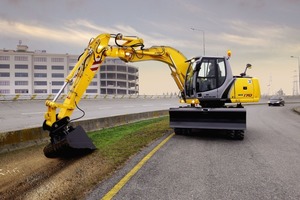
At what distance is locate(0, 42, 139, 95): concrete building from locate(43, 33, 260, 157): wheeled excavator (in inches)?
3670

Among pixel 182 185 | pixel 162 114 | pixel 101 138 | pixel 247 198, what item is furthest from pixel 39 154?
pixel 162 114

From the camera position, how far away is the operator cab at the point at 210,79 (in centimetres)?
1113

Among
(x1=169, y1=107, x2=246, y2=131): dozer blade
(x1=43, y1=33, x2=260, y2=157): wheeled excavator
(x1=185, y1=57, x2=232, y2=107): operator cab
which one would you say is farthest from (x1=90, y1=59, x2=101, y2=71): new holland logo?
(x1=185, y1=57, x2=232, y2=107): operator cab

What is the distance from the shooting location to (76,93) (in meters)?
8.27

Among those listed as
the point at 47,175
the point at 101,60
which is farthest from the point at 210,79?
the point at 47,175

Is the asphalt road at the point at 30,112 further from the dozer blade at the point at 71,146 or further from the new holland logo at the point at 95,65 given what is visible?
the dozer blade at the point at 71,146

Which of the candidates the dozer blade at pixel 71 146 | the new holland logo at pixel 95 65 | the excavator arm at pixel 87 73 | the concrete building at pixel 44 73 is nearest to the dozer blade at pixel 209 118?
the excavator arm at pixel 87 73

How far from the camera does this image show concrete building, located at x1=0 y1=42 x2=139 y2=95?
103125 millimetres

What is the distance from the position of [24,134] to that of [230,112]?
6.76m

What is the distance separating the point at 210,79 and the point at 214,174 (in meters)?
5.97

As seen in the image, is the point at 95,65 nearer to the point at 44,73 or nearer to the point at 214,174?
the point at 214,174

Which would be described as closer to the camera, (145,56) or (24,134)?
(24,134)

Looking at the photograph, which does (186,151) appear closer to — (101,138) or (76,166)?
(76,166)

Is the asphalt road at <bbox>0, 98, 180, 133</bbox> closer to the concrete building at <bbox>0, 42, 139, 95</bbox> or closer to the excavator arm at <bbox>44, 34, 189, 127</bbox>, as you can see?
the excavator arm at <bbox>44, 34, 189, 127</bbox>
